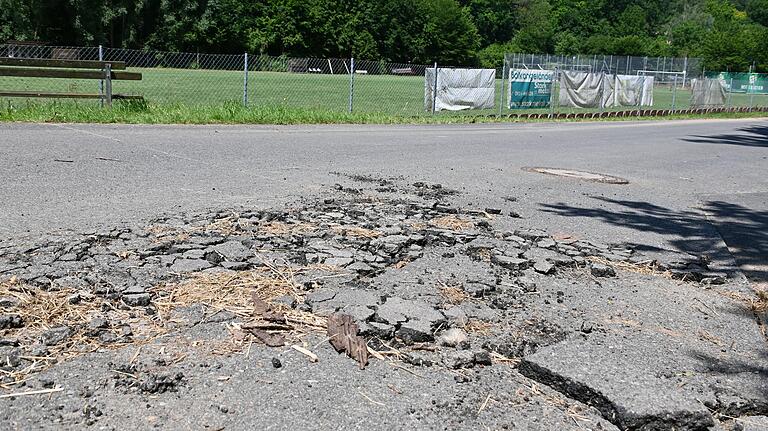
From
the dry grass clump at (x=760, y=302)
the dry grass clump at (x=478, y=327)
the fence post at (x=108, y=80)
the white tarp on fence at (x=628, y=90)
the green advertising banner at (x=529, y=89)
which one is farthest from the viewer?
the white tarp on fence at (x=628, y=90)

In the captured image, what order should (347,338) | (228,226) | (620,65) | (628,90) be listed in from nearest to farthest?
(347,338), (228,226), (628,90), (620,65)

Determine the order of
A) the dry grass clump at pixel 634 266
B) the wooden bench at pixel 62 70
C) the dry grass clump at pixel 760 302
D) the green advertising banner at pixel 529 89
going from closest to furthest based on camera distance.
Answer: the dry grass clump at pixel 760 302, the dry grass clump at pixel 634 266, the wooden bench at pixel 62 70, the green advertising banner at pixel 529 89

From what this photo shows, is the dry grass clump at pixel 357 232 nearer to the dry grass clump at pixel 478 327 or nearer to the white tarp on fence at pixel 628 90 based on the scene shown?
the dry grass clump at pixel 478 327

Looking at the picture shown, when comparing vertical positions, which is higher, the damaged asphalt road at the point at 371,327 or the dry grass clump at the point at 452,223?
the dry grass clump at the point at 452,223

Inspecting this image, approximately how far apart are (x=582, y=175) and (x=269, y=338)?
294 inches

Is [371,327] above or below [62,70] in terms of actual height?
below

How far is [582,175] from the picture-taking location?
10.0 m

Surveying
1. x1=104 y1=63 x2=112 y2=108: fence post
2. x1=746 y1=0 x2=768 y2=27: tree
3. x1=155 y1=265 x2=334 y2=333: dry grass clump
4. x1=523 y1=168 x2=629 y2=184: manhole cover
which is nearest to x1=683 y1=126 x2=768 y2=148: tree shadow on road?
x1=523 y1=168 x2=629 y2=184: manhole cover

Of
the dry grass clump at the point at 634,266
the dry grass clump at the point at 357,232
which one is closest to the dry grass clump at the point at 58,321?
the dry grass clump at the point at 357,232

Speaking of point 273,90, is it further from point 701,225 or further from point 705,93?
point 701,225

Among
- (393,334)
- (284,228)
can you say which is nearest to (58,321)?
(393,334)

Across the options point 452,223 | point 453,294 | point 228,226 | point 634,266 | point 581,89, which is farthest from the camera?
point 581,89

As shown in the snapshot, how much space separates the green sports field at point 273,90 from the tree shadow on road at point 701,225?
508 inches

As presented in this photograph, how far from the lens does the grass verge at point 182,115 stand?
1399cm
